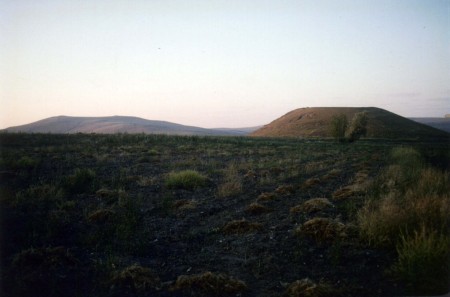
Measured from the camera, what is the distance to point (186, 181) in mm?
12133

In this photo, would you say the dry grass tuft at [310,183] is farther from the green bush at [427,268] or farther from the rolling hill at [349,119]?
the rolling hill at [349,119]

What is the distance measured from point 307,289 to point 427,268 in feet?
5.39

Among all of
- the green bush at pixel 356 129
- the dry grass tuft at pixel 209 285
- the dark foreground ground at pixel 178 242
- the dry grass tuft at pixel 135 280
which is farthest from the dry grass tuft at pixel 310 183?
the green bush at pixel 356 129

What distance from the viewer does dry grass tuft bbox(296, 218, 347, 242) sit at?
6.05 meters

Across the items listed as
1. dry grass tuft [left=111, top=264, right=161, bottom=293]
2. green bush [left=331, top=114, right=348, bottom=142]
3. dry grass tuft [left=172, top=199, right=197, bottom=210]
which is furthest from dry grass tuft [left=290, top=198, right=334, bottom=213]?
green bush [left=331, top=114, right=348, bottom=142]

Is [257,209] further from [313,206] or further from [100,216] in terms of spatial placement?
[100,216]

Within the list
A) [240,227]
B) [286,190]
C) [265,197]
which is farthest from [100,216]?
[286,190]

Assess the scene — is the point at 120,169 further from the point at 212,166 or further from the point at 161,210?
the point at 161,210

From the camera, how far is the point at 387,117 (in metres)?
86.6

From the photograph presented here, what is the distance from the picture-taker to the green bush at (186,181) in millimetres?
11977

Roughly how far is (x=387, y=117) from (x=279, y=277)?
93.2m

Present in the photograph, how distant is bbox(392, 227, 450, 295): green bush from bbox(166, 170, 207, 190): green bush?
27.1 ft

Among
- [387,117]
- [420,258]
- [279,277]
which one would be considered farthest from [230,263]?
[387,117]

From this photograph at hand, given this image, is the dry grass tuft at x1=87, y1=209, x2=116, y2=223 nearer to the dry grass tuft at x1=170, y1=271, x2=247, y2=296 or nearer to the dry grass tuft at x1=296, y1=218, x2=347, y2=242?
the dry grass tuft at x1=170, y1=271, x2=247, y2=296
